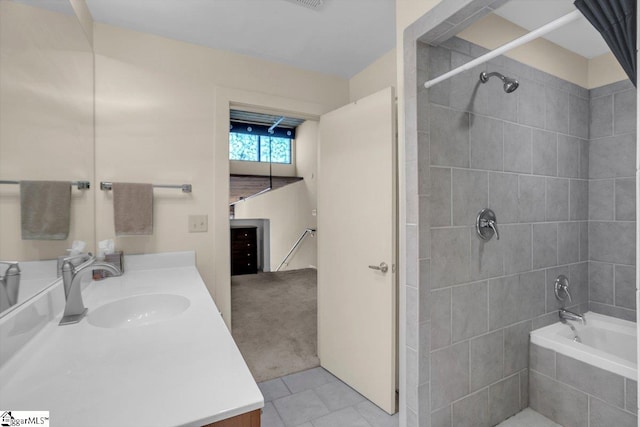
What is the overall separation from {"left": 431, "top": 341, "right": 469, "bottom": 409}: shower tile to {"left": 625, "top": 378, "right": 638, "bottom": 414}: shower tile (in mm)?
726

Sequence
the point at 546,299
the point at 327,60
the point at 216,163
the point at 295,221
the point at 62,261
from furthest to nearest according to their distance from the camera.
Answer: the point at 295,221, the point at 327,60, the point at 216,163, the point at 546,299, the point at 62,261

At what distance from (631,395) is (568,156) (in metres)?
1.42

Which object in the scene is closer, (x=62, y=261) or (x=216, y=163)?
(x=62, y=261)

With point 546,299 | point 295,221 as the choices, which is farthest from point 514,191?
point 295,221

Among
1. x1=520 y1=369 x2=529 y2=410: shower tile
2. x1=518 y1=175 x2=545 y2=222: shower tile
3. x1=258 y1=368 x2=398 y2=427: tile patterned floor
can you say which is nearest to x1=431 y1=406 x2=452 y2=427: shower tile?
x1=258 y1=368 x2=398 y2=427: tile patterned floor

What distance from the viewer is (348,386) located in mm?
2086

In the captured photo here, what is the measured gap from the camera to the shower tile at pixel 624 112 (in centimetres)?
200

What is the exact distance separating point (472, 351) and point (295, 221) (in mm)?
4935

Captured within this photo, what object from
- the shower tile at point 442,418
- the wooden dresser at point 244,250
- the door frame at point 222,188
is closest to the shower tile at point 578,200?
the shower tile at point 442,418

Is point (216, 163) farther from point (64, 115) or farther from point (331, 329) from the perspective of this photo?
point (331, 329)

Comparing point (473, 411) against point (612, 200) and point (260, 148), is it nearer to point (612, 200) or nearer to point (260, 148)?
point (612, 200)

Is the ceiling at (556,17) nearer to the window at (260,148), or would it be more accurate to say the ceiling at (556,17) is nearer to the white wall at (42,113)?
the white wall at (42,113)

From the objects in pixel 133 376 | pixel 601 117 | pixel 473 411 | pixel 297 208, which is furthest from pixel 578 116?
pixel 297 208

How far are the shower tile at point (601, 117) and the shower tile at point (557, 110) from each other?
32cm
